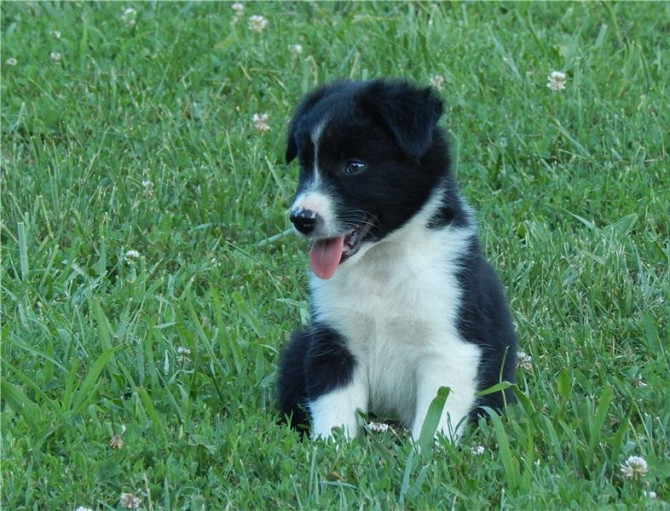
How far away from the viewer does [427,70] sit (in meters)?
7.75

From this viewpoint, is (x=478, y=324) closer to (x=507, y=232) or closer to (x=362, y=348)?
(x=362, y=348)

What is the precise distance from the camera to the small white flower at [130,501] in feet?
13.0

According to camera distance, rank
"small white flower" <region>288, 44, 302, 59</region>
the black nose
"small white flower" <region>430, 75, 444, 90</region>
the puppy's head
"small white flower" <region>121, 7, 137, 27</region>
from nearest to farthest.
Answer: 1. the black nose
2. the puppy's head
3. "small white flower" <region>430, 75, 444, 90</region>
4. "small white flower" <region>288, 44, 302, 59</region>
5. "small white flower" <region>121, 7, 137, 27</region>

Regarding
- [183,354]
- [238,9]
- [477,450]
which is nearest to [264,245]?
[183,354]

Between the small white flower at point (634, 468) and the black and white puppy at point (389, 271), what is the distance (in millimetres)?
658

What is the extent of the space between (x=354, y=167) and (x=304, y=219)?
31 cm

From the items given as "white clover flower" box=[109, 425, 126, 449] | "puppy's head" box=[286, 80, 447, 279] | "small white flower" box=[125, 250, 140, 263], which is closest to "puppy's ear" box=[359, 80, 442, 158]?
"puppy's head" box=[286, 80, 447, 279]

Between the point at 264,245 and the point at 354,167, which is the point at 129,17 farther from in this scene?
the point at 354,167

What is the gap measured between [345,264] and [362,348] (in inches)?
12.5

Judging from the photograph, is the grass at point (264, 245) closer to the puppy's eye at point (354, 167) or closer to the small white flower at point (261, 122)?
the small white flower at point (261, 122)

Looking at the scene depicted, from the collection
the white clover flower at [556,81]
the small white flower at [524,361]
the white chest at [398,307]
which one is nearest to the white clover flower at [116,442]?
the white chest at [398,307]

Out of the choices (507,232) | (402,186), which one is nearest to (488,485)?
(402,186)

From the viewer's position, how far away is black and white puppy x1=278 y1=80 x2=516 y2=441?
14.8 ft

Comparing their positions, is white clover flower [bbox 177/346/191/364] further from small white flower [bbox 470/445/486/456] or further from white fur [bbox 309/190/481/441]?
small white flower [bbox 470/445/486/456]
